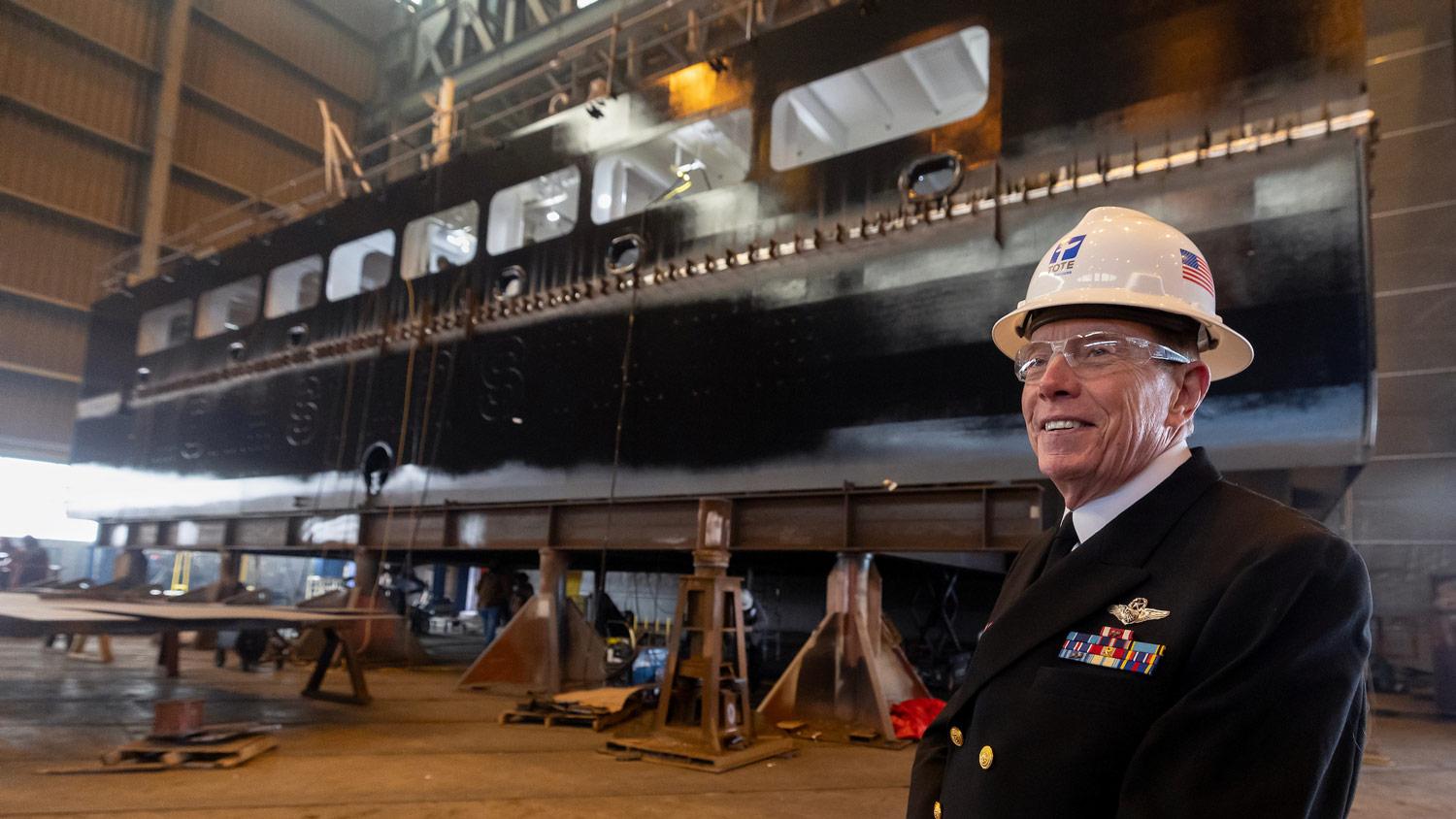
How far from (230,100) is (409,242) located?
55.4 ft

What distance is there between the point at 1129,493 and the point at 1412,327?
10.6 m

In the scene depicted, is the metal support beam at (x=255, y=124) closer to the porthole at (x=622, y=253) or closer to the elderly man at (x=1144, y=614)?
the porthole at (x=622, y=253)

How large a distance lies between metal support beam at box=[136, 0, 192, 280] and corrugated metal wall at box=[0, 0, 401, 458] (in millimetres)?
272

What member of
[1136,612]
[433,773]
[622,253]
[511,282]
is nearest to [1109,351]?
[1136,612]

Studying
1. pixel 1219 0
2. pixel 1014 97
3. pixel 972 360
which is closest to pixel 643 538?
pixel 972 360

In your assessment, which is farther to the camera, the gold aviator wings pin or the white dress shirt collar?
the white dress shirt collar

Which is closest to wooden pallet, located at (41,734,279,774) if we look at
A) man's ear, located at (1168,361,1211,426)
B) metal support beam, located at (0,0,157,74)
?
man's ear, located at (1168,361,1211,426)

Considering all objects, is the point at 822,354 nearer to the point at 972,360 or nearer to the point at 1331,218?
the point at 972,360

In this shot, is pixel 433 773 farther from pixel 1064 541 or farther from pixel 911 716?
pixel 1064 541

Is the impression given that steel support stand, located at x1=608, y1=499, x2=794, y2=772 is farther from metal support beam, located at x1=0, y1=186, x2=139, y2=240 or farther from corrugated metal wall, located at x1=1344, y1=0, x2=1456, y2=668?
metal support beam, located at x1=0, y1=186, x2=139, y2=240

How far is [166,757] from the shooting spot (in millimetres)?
4684

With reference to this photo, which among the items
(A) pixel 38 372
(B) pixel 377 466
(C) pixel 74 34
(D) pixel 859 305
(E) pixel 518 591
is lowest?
(E) pixel 518 591

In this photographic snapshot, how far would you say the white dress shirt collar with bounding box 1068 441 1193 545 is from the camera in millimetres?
1443

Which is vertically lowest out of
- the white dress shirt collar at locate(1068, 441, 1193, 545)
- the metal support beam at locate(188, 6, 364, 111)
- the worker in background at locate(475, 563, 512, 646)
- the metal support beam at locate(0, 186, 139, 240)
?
the worker in background at locate(475, 563, 512, 646)
